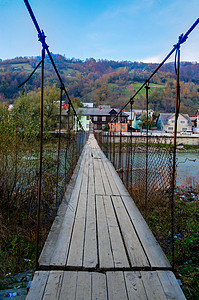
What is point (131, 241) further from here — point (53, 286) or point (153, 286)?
point (53, 286)

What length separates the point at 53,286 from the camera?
1.08 m

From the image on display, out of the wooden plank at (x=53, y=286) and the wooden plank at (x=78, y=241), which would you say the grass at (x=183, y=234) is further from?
the wooden plank at (x=53, y=286)

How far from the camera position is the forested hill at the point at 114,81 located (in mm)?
33688

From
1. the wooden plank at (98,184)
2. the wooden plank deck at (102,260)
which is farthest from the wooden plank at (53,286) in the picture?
the wooden plank at (98,184)

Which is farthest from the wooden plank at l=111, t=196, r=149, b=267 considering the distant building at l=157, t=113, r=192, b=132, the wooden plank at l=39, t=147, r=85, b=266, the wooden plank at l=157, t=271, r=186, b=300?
the distant building at l=157, t=113, r=192, b=132

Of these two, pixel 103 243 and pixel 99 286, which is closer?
pixel 99 286

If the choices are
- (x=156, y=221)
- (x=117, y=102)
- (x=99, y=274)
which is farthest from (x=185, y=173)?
(x=117, y=102)

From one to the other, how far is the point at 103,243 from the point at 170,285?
1.73ft

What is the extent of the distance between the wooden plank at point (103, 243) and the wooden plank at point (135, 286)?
0.12 m

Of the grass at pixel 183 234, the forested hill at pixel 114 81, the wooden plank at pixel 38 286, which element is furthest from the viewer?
the forested hill at pixel 114 81

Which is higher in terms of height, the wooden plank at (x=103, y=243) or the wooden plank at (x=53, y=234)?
the wooden plank at (x=53, y=234)

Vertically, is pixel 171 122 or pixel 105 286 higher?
pixel 171 122

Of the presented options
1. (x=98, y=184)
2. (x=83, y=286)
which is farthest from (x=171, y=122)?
(x=83, y=286)

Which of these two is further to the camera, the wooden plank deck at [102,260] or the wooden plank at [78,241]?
the wooden plank at [78,241]
